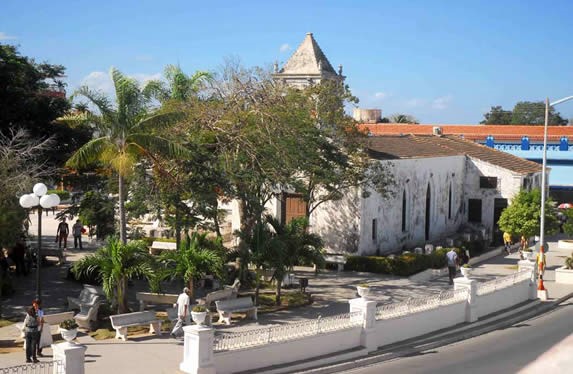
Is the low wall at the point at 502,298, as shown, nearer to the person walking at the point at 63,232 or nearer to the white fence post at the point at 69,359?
the white fence post at the point at 69,359

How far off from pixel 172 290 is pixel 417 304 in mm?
7589

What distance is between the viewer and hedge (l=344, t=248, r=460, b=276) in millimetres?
28625

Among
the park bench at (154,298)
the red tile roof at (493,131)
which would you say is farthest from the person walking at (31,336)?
the red tile roof at (493,131)

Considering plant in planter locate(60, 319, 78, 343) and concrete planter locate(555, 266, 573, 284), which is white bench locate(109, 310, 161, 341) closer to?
plant in planter locate(60, 319, 78, 343)

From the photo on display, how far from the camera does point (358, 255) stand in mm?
30781

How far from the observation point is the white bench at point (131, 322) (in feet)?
54.0

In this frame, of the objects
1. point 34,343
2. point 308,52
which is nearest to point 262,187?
point 34,343

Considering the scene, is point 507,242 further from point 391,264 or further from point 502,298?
point 502,298

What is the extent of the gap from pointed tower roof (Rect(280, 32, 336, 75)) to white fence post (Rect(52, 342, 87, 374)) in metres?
27.1

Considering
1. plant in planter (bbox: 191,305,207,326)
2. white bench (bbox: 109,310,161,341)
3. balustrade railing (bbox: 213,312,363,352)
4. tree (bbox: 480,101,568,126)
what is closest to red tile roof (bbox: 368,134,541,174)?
balustrade railing (bbox: 213,312,363,352)

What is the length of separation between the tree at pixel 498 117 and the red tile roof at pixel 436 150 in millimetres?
62183

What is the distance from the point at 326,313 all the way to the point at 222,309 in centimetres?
350

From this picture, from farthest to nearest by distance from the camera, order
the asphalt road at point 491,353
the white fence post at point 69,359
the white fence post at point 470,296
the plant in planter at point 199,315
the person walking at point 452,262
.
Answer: the person walking at point 452,262, the white fence post at point 470,296, the asphalt road at point 491,353, the plant in planter at point 199,315, the white fence post at point 69,359

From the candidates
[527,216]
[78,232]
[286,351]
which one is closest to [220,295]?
[286,351]
